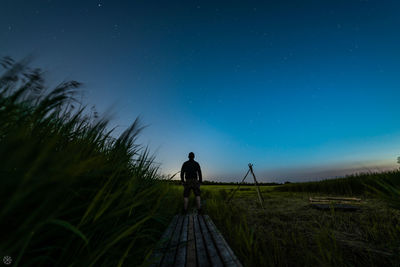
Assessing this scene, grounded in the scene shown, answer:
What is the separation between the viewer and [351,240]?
11.0 ft

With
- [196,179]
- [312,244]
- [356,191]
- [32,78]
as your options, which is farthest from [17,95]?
[356,191]

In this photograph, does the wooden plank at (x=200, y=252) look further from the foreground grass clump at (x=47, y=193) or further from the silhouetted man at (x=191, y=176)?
the silhouetted man at (x=191, y=176)

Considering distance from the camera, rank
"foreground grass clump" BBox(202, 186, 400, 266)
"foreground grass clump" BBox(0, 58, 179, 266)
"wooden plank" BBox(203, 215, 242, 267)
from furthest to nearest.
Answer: "foreground grass clump" BBox(202, 186, 400, 266), "wooden plank" BBox(203, 215, 242, 267), "foreground grass clump" BBox(0, 58, 179, 266)

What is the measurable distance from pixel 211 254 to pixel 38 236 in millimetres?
1888

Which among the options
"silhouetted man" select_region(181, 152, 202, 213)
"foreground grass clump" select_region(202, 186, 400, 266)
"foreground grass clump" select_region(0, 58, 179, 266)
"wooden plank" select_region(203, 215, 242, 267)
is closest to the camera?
"foreground grass clump" select_region(0, 58, 179, 266)

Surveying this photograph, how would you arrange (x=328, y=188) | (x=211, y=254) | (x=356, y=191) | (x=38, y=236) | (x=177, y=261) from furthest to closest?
1. (x=328, y=188)
2. (x=356, y=191)
3. (x=211, y=254)
4. (x=177, y=261)
5. (x=38, y=236)

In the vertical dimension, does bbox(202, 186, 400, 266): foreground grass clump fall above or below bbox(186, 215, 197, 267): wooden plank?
below

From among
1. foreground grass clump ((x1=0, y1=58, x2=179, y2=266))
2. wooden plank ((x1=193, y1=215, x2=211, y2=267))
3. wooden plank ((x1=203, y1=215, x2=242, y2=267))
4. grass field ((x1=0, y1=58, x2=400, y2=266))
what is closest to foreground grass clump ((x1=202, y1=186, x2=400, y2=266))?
grass field ((x1=0, y1=58, x2=400, y2=266))

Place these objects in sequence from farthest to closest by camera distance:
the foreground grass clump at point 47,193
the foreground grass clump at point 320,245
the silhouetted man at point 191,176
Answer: the silhouetted man at point 191,176 < the foreground grass clump at point 320,245 < the foreground grass clump at point 47,193

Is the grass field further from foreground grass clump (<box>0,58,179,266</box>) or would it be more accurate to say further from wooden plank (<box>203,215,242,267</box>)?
wooden plank (<box>203,215,242,267</box>)

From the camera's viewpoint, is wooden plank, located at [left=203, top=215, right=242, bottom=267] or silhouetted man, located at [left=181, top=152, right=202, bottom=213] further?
silhouetted man, located at [left=181, top=152, right=202, bottom=213]

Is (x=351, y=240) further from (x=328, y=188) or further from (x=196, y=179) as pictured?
(x=328, y=188)

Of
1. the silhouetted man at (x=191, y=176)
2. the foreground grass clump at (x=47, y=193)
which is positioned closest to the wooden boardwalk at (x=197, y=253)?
the foreground grass clump at (x=47, y=193)

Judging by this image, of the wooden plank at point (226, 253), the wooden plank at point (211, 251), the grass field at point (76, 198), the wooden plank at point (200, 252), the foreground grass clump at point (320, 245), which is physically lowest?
the foreground grass clump at point (320, 245)
